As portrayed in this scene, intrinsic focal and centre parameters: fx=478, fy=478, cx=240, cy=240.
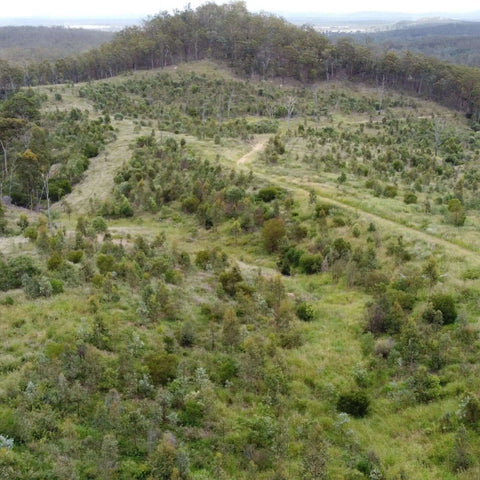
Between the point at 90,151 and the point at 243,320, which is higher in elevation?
the point at 90,151

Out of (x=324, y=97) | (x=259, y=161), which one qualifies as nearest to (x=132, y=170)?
(x=259, y=161)

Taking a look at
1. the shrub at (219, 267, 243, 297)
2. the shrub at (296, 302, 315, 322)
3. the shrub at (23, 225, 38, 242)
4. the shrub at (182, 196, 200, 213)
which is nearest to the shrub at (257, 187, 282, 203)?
the shrub at (182, 196, 200, 213)

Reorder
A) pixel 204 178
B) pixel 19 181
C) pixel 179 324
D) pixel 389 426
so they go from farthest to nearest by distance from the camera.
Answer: pixel 19 181, pixel 204 178, pixel 179 324, pixel 389 426

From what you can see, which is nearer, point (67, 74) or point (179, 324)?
point (179, 324)

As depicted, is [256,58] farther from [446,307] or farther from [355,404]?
[355,404]

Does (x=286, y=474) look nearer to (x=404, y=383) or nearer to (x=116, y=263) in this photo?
(x=404, y=383)

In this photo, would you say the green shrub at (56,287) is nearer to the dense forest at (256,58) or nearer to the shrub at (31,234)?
the shrub at (31,234)

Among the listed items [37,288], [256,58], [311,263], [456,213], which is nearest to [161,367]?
[37,288]

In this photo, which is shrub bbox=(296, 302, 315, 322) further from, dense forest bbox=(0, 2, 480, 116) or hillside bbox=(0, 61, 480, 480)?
dense forest bbox=(0, 2, 480, 116)
